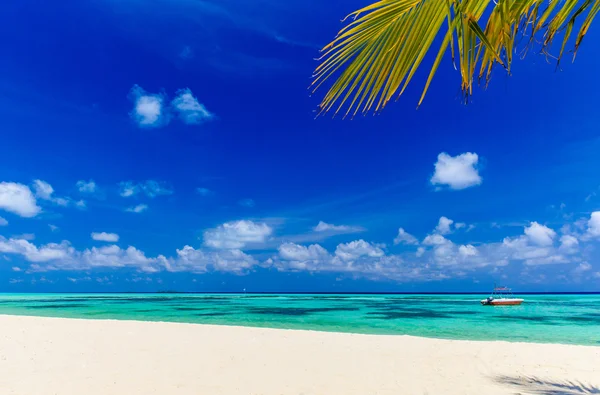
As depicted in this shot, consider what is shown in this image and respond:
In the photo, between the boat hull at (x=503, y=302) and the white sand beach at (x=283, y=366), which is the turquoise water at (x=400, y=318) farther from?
the white sand beach at (x=283, y=366)

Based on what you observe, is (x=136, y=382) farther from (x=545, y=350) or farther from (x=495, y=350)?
(x=545, y=350)

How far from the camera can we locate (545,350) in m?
12.4

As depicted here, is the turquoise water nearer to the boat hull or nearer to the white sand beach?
the boat hull

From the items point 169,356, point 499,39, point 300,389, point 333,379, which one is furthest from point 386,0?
point 169,356

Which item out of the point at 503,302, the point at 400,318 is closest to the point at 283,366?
the point at 400,318

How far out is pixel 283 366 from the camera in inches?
372

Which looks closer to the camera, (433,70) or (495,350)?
(433,70)

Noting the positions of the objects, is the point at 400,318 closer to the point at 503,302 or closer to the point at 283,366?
the point at 283,366

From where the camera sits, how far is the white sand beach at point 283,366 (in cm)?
745

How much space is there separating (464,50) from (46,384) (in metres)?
8.54

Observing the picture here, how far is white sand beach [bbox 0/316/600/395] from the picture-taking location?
7445mm

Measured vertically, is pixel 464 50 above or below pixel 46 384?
above

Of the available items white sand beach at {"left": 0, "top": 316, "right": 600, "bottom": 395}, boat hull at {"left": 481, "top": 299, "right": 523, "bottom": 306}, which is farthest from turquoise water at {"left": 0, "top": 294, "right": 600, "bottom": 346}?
white sand beach at {"left": 0, "top": 316, "right": 600, "bottom": 395}

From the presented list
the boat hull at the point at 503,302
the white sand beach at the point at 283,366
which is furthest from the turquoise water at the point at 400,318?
the white sand beach at the point at 283,366
